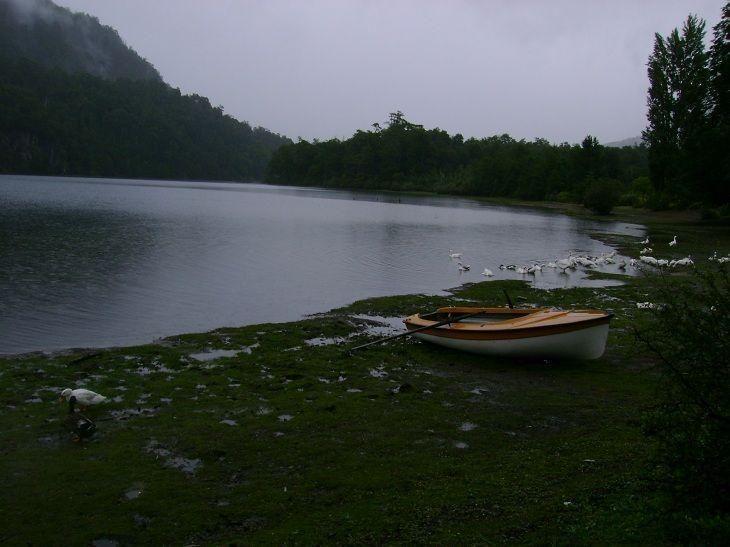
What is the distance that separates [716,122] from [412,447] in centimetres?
5904

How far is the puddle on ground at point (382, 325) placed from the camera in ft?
57.8

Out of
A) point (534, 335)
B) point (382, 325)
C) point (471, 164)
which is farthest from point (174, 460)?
point (471, 164)

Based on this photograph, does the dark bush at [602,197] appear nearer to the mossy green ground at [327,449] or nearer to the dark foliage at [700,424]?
the mossy green ground at [327,449]

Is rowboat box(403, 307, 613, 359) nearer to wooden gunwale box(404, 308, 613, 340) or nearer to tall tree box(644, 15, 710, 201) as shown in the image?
wooden gunwale box(404, 308, 613, 340)

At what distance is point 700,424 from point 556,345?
7956 mm

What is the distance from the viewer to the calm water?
18859 millimetres

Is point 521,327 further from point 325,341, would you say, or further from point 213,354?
point 213,354

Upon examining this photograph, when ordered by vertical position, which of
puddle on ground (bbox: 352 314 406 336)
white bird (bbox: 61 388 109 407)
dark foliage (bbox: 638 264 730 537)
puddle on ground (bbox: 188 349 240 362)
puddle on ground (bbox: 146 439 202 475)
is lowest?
puddle on ground (bbox: 188 349 240 362)

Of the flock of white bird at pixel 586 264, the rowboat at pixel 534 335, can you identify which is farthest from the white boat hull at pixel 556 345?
the flock of white bird at pixel 586 264

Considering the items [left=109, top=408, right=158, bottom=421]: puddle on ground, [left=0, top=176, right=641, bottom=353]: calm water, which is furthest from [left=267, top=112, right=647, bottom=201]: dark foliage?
[left=109, top=408, right=158, bottom=421]: puddle on ground

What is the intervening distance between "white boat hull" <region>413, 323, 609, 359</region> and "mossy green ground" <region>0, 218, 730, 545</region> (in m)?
0.27

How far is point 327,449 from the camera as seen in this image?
9047mm

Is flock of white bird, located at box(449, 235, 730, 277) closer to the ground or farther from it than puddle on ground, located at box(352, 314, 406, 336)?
farther from it

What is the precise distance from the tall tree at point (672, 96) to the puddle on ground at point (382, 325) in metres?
57.2
